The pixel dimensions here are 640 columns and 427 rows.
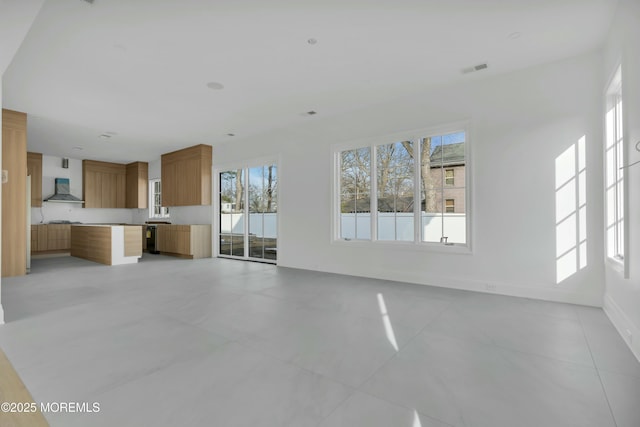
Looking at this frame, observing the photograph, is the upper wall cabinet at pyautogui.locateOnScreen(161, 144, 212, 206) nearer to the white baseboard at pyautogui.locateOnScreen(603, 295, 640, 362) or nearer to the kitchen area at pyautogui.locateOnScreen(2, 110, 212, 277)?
the kitchen area at pyautogui.locateOnScreen(2, 110, 212, 277)

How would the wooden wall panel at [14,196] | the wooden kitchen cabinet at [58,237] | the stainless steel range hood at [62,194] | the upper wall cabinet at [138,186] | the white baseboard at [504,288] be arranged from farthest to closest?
1. the upper wall cabinet at [138,186]
2. the stainless steel range hood at [62,194]
3. the wooden kitchen cabinet at [58,237]
4. the wooden wall panel at [14,196]
5. the white baseboard at [504,288]

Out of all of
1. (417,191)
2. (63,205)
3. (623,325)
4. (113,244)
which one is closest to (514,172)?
(417,191)

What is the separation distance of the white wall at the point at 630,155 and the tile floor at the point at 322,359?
21cm

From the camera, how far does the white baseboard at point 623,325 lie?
2.25 m

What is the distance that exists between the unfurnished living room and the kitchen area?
108 millimetres

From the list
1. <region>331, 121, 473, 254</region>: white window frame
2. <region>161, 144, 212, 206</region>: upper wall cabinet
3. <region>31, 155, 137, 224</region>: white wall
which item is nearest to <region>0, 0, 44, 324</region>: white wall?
<region>331, 121, 473, 254</region>: white window frame

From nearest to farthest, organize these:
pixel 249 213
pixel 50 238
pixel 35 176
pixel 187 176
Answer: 1. pixel 249 213
2. pixel 187 176
3. pixel 50 238
4. pixel 35 176

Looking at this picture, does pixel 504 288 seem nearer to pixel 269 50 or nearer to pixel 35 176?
pixel 269 50

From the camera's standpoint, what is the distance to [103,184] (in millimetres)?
9922

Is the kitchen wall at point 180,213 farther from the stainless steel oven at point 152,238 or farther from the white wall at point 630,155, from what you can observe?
the white wall at point 630,155

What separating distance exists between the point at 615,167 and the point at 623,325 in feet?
5.09

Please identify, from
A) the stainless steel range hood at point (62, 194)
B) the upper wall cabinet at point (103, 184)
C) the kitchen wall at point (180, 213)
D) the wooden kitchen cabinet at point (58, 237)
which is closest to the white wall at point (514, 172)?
the kitchen wall at point (180, 213)

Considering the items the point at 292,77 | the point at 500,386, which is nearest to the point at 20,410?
the point at 500,386

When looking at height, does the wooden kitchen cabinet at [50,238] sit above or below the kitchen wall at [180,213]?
below
